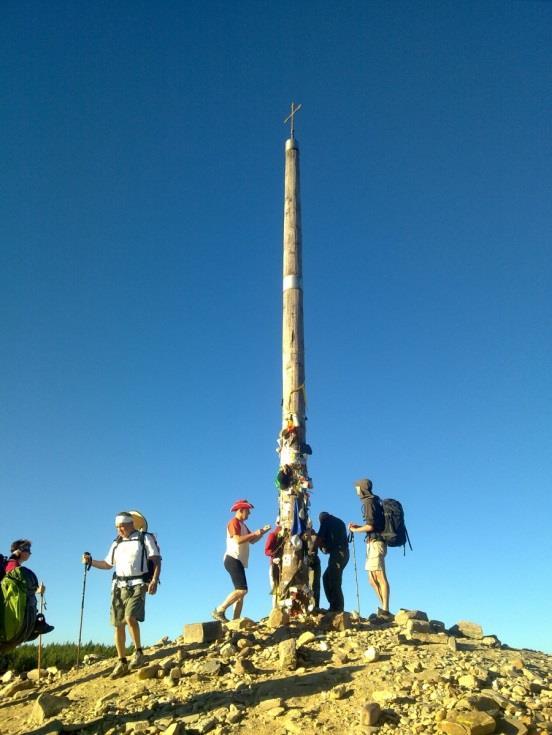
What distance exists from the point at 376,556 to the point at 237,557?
8.28 feet

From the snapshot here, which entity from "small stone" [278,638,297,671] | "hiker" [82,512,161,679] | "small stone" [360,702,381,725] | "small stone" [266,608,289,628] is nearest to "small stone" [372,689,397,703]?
"small stone" [360,702,381,725]

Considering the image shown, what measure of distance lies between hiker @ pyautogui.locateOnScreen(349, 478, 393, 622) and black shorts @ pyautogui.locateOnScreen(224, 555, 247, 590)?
2176 millimetres

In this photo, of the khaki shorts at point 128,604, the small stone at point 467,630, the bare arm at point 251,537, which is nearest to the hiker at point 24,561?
the khaki shorts at point 128,604

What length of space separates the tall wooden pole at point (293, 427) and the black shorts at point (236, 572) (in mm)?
648

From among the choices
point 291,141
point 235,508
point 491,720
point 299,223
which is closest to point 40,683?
point 235,508

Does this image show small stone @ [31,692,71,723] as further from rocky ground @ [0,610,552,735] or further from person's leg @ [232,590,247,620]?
person's leg @ [232,590,247,620]

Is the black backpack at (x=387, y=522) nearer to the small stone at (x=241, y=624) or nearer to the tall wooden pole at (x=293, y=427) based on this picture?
the tall wooden pole at (x=293, y=427)

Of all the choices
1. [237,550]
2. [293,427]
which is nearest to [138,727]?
[237,550]

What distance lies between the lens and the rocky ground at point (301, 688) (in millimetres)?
6098

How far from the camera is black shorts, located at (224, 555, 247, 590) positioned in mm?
9742

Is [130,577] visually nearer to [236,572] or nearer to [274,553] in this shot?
[236,572]

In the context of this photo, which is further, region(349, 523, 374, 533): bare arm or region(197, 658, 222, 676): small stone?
region(349, 523, 374, 533): bare arm

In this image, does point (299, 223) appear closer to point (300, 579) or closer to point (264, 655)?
point (300, 579)

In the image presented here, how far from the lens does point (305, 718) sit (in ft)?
20.4
